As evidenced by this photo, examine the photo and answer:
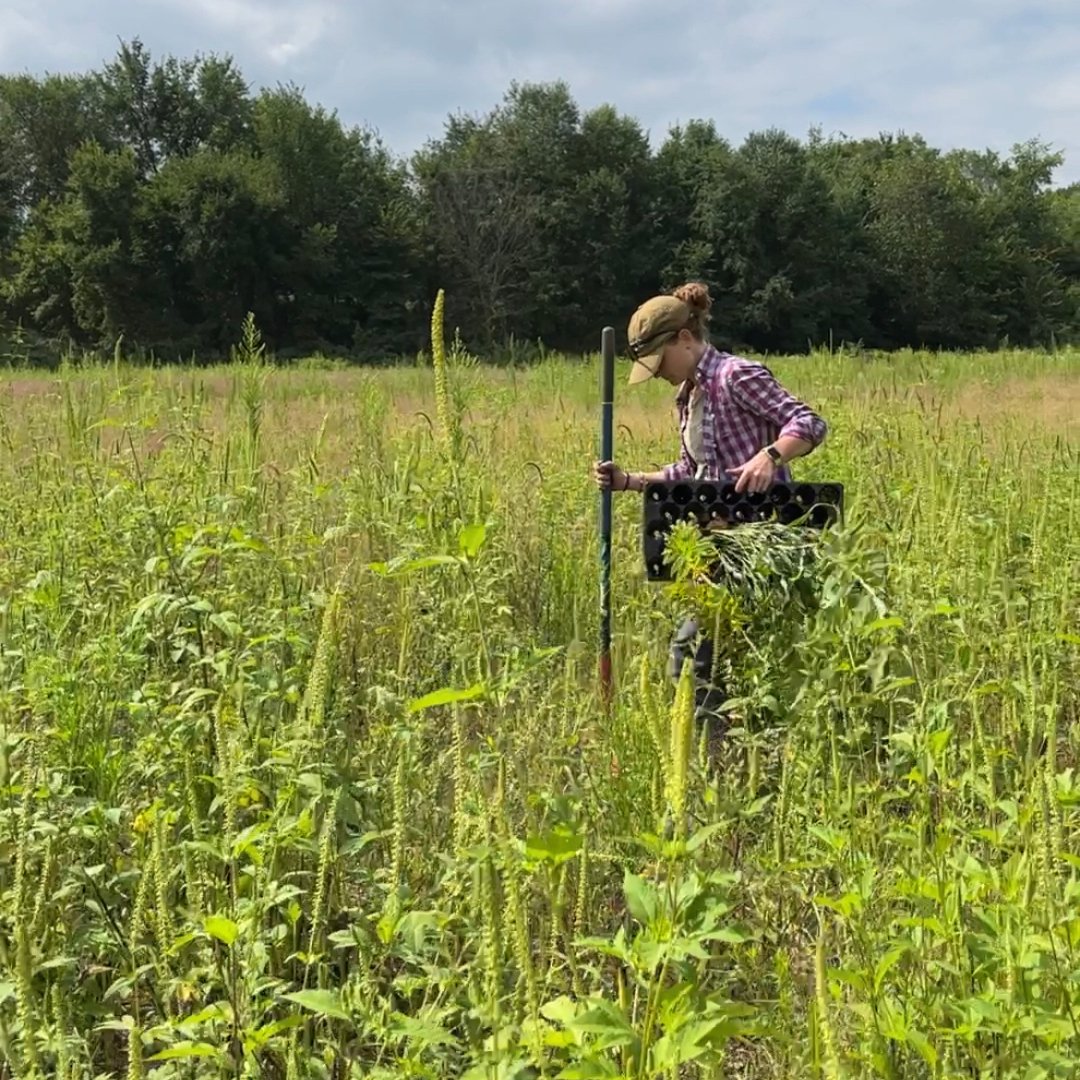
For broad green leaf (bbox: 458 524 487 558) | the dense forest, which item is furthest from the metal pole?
the dense forest

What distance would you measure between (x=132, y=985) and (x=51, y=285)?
33235mm

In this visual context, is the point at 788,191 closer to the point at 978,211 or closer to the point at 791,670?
the point at 978,211

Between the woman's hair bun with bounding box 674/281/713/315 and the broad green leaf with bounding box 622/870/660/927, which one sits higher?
the woman's hair bun with bounding box 674/281/713/315

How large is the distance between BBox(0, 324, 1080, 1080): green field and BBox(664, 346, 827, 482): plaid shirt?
0.44 m

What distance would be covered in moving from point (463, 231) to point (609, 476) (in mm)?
33577

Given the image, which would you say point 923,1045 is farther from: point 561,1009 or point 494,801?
point 494,801

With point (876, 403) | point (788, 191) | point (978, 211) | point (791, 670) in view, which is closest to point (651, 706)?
point (791, 670)

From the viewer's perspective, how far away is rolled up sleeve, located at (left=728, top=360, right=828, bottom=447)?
279cm

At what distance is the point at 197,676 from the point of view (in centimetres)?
223

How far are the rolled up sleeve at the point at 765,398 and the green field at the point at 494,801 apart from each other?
397 millimetres

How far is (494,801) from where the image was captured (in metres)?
1.01

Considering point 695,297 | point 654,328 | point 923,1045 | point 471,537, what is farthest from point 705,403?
point 923,1045

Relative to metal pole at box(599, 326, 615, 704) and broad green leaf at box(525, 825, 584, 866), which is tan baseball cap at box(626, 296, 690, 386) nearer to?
metal pole at box(599, 326, 615, 704)

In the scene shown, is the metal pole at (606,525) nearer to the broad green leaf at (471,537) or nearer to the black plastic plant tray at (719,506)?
the black plastic plant tray at (719,506)
